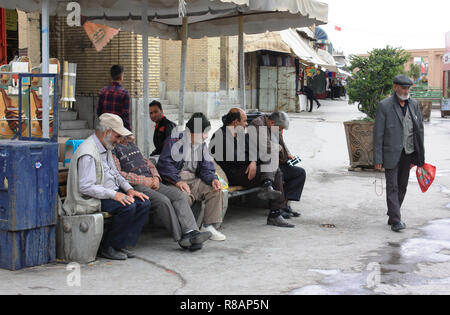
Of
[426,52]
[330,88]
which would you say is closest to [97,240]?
[330,88]

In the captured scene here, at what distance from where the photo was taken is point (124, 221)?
19.1ft

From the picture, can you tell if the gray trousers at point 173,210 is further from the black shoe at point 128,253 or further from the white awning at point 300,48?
the white awning at point 300,48

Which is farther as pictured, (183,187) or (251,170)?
(251,170)

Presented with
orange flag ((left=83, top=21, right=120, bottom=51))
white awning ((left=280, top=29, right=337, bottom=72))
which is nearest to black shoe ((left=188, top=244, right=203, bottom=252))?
orange flag ((left=83, top=21, right=120, bottom=51))

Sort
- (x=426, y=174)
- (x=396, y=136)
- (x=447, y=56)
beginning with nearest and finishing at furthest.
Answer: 1. (x=396, y=136)
2. (x=426, y=174)
3. (x=447, y=56)

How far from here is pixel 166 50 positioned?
2281 centimetres

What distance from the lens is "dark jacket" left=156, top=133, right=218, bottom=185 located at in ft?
22.1

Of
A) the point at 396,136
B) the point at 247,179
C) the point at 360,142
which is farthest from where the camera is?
the point at 360,142

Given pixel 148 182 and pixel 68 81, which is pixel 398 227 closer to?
pixel 148 182

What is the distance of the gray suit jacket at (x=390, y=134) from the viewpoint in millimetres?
7523

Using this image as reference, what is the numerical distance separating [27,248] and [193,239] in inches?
62.7

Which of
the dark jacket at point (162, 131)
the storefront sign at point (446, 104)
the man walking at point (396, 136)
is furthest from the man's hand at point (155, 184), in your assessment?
the storefront sign at point (446, 104)

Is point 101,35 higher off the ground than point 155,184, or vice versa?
point 101,35

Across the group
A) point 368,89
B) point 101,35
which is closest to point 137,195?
point 101,35
